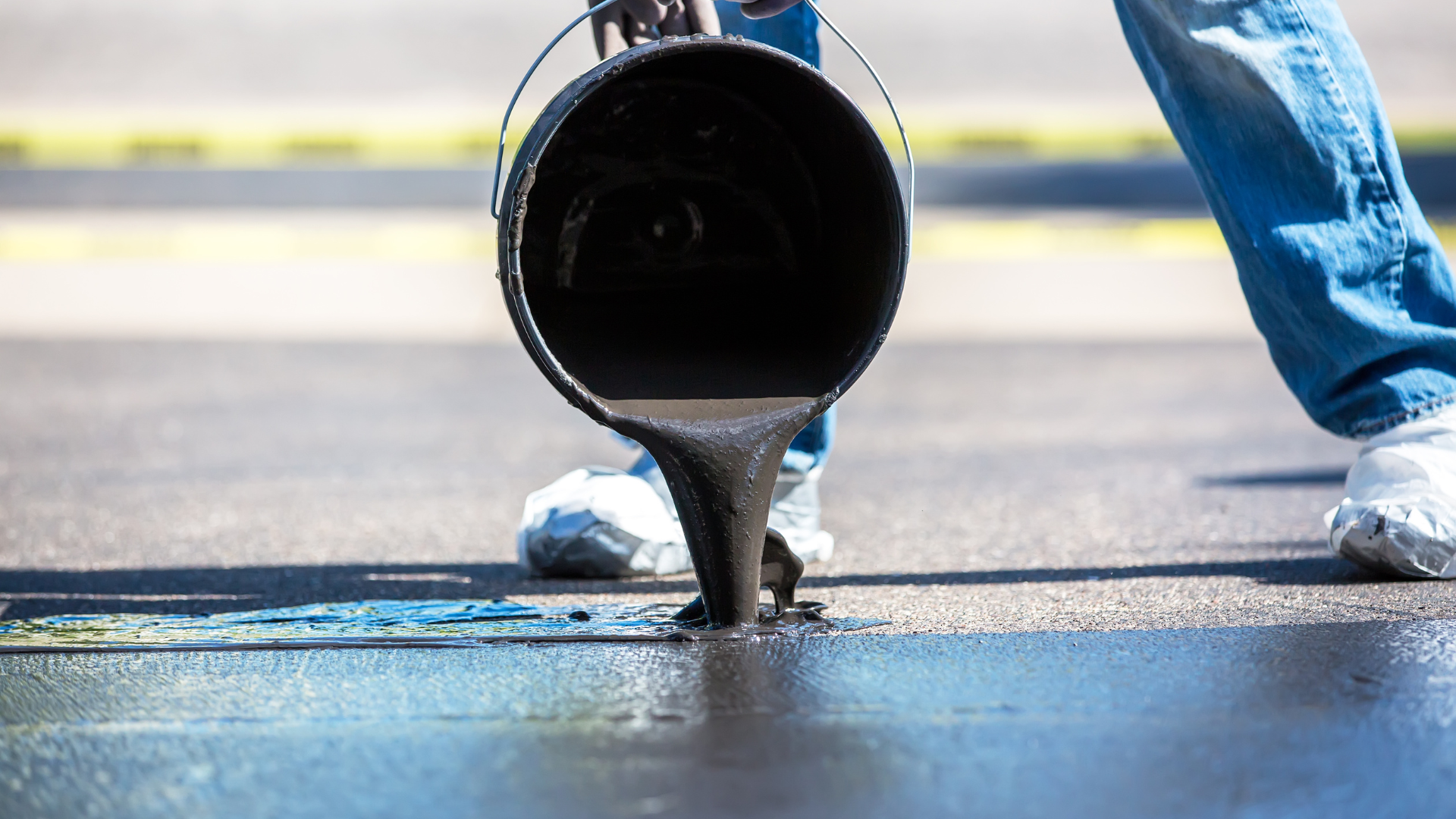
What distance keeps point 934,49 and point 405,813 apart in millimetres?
22960

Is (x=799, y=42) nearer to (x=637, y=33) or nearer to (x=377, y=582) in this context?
(x=637, y=33)

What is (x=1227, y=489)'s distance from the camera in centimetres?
327

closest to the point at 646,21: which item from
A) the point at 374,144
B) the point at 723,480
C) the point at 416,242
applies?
the point at 723,480

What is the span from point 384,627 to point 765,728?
79 cm

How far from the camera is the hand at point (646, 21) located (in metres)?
2.08

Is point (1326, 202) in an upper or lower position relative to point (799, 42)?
lower

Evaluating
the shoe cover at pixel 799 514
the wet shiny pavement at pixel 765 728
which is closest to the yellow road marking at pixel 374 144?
the shoe cover at pixel 799 514

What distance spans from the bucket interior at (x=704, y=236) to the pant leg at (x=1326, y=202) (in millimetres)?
651

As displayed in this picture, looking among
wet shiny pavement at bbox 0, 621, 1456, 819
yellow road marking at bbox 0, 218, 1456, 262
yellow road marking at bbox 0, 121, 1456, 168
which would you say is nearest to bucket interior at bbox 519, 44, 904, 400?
wet shiny pavement at bbox 0, 621, 1456, 819

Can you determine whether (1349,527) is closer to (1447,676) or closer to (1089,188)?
(1447,676)

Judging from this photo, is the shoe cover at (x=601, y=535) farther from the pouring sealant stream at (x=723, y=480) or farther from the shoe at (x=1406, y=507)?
the shoe at (x=1406, y=507)

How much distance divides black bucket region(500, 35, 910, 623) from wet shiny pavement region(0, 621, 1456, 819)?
0.38 metres

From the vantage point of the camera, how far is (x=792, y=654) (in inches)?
70.0

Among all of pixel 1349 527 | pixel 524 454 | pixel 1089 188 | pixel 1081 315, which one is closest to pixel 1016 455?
pixel 524 454
